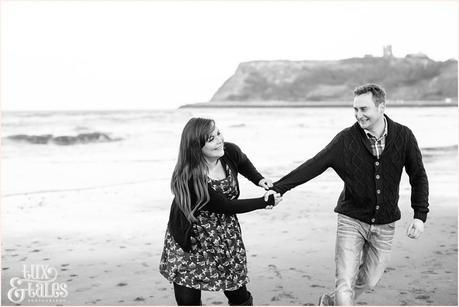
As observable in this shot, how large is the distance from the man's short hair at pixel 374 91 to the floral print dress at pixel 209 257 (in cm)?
106

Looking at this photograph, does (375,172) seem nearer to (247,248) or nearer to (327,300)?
(327,300)

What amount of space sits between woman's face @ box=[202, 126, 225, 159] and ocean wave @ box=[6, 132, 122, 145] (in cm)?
2818

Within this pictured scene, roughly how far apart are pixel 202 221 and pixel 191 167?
1.21 ft

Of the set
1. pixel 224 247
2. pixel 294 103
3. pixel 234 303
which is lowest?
pixel 294 103

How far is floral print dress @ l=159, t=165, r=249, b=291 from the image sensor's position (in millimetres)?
3709

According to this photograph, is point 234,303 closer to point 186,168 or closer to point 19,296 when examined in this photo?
point 186,168

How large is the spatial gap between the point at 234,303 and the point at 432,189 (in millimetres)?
7894

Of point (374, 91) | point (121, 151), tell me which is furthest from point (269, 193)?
point (121, 151)

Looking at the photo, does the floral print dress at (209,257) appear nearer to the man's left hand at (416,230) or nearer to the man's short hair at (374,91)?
the man's short hair at (374,91)

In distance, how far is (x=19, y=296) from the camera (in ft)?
17.8

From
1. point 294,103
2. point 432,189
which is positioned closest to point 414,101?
point 294,103

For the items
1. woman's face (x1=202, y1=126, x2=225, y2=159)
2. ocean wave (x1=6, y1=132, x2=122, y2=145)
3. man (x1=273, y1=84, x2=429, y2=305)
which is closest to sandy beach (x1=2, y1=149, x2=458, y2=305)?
man (x1=273, y1=84, x2=429, y2=305)

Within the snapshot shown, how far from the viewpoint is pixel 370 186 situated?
3.81 metres

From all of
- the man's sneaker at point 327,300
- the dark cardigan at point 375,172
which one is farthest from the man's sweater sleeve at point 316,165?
the man's sneaker at point 327,300
